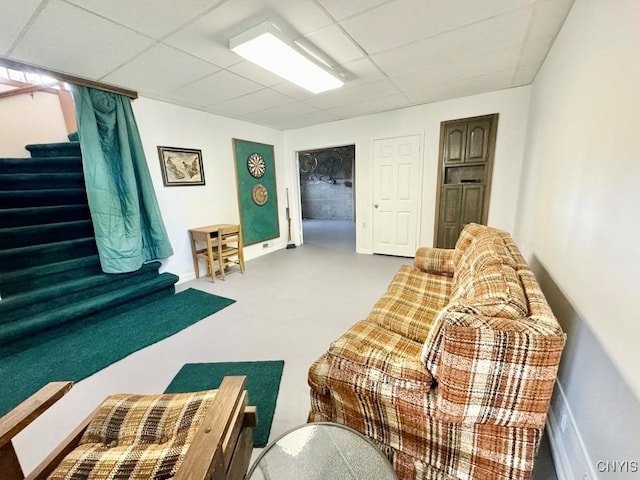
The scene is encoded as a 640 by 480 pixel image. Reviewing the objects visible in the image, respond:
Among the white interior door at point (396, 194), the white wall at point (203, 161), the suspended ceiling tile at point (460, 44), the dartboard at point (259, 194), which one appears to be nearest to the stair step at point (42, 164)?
the white wall at point (203, 161)

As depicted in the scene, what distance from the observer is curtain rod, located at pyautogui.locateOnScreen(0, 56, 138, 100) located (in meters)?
2.09

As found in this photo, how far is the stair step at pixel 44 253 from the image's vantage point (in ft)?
7.64

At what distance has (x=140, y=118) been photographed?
119 inches

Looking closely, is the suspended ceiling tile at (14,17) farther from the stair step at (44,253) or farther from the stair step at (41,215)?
the stair step at (44,253)

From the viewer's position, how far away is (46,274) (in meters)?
2.45

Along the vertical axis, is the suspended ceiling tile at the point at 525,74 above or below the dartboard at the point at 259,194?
above

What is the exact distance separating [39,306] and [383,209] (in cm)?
427

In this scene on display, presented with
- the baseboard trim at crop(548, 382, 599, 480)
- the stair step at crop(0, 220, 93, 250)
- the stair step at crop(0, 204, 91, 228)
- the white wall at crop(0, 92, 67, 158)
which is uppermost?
the white wall at crop(0, 92, 67, 158)

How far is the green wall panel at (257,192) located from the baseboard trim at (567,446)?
4.12m

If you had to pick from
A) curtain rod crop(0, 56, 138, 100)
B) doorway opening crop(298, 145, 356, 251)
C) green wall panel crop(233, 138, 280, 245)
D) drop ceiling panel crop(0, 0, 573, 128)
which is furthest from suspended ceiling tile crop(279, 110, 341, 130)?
doorway opening crop(298, 145, 356, 251)

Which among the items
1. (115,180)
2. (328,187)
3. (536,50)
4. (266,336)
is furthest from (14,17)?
(328,187)

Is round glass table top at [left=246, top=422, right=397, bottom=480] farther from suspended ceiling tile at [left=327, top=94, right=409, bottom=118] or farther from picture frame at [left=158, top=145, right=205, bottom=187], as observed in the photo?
suspended ceiling tile at [left=327, top=94, right=409, bottom=118]

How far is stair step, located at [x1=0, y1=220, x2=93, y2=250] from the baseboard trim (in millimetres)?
4081

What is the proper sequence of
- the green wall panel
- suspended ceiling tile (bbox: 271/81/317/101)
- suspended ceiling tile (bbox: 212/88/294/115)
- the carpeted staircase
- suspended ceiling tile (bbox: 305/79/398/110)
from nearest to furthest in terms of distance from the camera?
1. the carpeted staircase
2. suspended ceiling tile (bbox: 271/81/317/101)
3. suspended ceiling tile (bbox: 305/79/398/110)
4. suspended ceiling tile (bbox: 212/88/294/115)
5. the green wall panel
